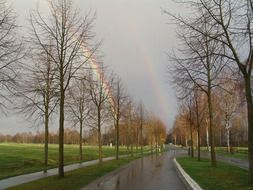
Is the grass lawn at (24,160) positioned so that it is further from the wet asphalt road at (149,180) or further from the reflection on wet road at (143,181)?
the wet asphalt road at (149,180)

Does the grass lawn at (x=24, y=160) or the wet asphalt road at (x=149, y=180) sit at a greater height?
the wet asphalt road at (x=149, y=180)

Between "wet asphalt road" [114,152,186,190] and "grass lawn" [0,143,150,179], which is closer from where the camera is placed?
"wet asphalt road" [114,152,186,190]

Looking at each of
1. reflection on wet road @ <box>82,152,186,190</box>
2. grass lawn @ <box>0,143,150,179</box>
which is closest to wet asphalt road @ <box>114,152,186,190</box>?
reflection on wet road @ <box>82,152,186,190</box>

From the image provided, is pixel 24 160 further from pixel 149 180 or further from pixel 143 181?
pixel 143 181

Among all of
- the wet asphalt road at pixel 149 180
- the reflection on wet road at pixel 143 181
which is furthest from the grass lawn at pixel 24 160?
the wet asphalt road at pixel 149 180

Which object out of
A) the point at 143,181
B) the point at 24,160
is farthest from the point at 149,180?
the point at 24,160

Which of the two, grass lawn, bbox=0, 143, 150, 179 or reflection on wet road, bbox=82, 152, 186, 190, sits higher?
reflection on wet road, bbox=82, 152, 186, 190

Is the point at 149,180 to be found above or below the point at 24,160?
above

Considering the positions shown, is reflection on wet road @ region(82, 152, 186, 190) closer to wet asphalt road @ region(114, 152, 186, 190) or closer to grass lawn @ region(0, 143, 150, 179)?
wet asphalt road @ region(114, 152, 186, 190)

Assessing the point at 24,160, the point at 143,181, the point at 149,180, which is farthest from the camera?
the point at 24,160

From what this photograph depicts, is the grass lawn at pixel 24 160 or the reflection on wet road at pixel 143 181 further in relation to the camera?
the grass lawn at pixel 24 160

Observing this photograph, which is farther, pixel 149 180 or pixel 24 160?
pixel 24 160

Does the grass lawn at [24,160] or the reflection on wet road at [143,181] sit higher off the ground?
the reflection on wet road at [143,181]

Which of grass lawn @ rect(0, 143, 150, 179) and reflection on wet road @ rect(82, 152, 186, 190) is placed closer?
reflection on wet road @ rect(82, 152, 186, 190)
